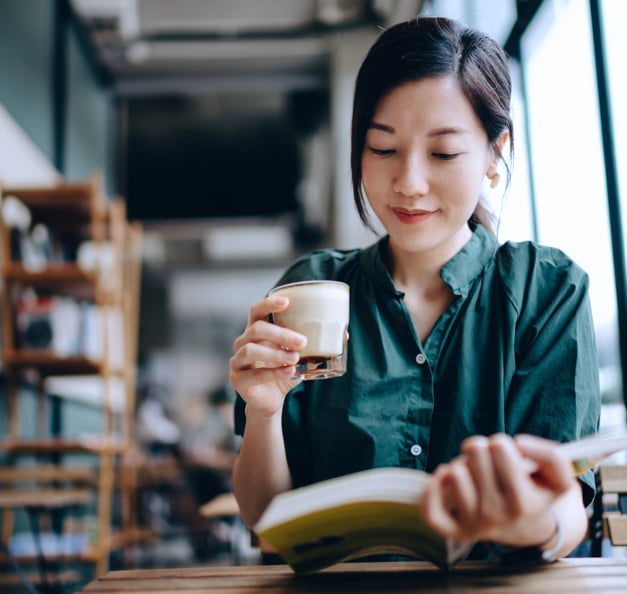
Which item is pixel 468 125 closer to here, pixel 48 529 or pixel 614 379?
pixel 614 379

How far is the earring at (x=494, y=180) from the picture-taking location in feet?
4.30

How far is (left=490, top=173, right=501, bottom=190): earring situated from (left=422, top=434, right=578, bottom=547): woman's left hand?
0.75 meters

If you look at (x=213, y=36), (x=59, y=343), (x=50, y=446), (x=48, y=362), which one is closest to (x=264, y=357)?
(x=50, y=446)

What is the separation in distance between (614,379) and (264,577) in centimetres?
221

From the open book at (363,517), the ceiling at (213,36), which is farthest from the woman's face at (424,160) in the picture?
the ceiling at (213,36)

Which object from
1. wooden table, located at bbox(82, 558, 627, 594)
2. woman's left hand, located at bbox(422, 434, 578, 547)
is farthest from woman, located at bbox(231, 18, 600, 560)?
woman's left hand, located at bbox(422, 434, 578, 547)

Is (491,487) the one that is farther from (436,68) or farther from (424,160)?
(436,68)

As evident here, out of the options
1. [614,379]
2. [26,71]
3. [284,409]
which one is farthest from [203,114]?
[284,409]

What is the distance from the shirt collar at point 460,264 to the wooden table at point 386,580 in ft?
1.67

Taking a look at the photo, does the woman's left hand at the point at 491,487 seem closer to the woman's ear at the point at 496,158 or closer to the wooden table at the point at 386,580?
the wooden table at the point at 386,580

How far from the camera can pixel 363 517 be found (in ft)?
2.39

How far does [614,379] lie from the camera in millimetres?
2709

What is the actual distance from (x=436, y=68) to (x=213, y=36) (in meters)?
5.66

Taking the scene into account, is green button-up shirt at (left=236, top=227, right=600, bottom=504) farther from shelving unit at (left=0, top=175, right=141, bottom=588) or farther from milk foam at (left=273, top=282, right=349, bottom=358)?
shelving unit at (left=0, top=175, right=141, bottom=588)
